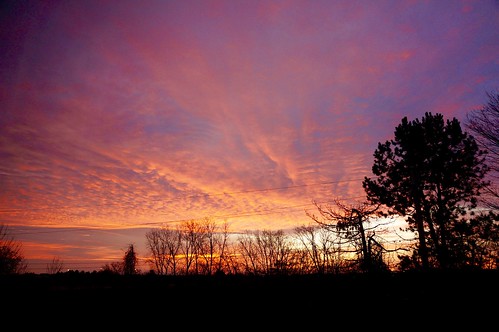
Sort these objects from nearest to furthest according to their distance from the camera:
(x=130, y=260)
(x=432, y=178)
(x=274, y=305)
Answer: (x=274, y=305)
(x=432, y=178)
(x=130, y=260)

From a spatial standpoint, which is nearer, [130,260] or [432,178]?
[432,178]

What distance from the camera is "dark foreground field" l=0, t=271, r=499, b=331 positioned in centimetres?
398

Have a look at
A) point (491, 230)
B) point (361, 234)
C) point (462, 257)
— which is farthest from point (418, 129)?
point (361, 234)

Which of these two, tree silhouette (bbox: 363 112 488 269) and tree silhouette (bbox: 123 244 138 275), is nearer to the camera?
tree silhouette (bbox: 363 112 488 269)

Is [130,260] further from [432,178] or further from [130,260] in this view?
[432,178]

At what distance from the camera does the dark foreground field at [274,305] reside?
3977mm

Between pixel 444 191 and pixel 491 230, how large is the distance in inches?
146

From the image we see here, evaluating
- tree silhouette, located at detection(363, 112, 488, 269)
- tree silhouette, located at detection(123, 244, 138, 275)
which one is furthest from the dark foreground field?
tree silhouette, located at detection(123, 244, 138, 275)

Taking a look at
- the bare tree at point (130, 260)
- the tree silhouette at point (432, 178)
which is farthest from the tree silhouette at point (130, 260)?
the tree silhouette at point (432, 178)

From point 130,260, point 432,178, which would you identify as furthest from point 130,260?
point 432,178

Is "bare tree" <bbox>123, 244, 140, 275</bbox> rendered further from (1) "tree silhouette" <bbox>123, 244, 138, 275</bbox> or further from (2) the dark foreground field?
(2) the dark foreground field

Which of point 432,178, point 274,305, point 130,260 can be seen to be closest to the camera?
point 274,305

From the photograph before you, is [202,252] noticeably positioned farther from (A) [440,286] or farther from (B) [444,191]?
(A) [440,286]

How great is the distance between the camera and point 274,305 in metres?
4.70
